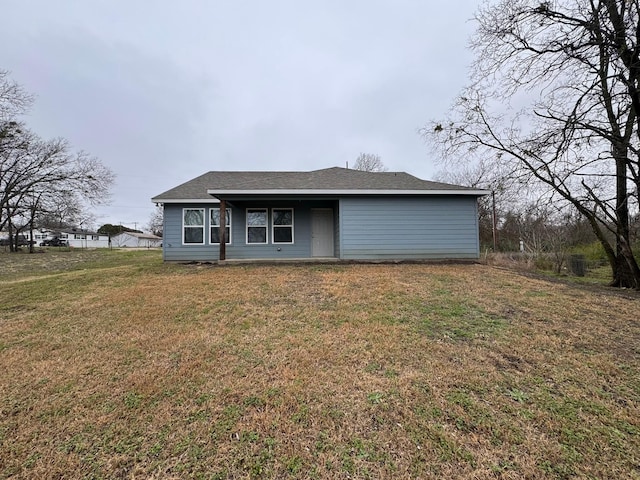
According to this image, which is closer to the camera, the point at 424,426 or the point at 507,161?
the point at 424,426

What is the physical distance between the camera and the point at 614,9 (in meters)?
6.04

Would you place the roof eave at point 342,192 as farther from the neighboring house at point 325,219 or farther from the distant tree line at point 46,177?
the distant tree line at point 46,177

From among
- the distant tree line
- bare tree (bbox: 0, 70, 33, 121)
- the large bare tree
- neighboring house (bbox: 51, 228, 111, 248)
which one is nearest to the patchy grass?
the large bare tree

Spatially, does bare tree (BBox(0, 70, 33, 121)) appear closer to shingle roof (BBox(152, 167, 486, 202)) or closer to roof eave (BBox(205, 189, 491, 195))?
shingle roof (BBox(152, 167, 486, 202))

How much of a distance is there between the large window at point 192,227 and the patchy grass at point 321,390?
229 inches

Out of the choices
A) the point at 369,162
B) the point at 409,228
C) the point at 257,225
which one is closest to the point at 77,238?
the point at 369,162

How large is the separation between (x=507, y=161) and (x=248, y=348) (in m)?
9.93

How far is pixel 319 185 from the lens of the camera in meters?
9.98

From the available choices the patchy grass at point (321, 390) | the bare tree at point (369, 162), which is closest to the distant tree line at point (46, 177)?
the patchy grass at point (321, 390)

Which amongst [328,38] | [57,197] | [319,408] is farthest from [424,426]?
[57,197]

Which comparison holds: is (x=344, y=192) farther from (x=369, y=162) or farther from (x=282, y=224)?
(x=369, y=162)

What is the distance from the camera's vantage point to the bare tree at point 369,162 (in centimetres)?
2906

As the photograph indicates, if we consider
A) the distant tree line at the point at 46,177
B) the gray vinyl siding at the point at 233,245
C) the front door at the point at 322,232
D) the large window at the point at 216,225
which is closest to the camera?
the gray vinyl siding at the point at 233,245

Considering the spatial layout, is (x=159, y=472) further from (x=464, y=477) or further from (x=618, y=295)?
(x=618, y=295)
